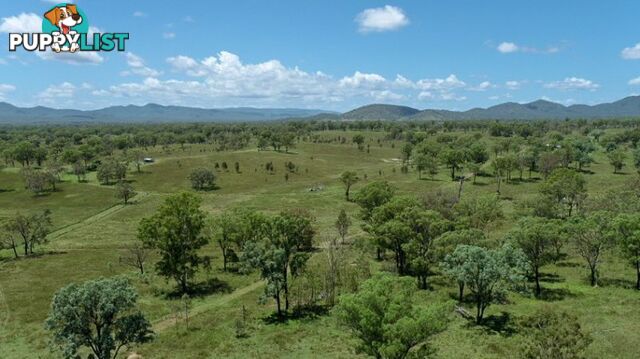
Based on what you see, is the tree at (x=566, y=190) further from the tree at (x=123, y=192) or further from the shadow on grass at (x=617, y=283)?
the tree at (x=123, y=192)

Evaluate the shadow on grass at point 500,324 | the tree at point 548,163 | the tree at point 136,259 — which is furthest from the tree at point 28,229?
the tree at point 548,163

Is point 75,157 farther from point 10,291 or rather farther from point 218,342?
point 218,342

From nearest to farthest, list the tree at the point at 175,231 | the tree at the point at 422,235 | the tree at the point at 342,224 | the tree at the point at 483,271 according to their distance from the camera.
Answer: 1. the tree at the point at 483,271
2. the tree at the point at 422,235
3. the tree at the point at 175,231
4. the tree at the point at 342,224

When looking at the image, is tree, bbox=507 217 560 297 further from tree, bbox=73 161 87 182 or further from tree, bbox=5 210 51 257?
tree, bbox=73 161 87 182

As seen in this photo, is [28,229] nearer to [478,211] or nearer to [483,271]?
[483,271]

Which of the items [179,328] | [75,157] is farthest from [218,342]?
[75,157]
